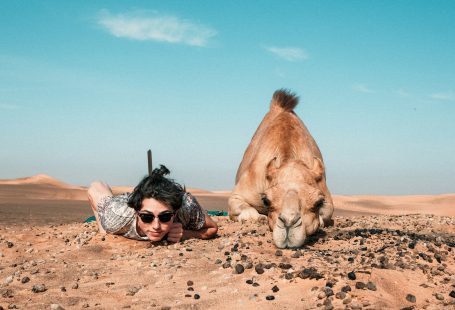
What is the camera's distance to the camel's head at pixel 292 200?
7863 mm

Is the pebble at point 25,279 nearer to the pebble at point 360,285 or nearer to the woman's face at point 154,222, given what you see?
the woman's face at point 154,222

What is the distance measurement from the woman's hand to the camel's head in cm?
141

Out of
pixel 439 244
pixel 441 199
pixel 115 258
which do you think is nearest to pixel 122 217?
pixel 115 258

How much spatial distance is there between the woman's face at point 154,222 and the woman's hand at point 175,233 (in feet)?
0.53

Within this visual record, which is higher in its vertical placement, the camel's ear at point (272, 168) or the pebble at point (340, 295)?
the camel's ear at point (272, 168)

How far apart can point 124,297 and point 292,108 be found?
9099 millimetres

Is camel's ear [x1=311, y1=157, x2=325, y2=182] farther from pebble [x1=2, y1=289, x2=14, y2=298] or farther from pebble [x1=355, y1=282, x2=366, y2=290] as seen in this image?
pebble [x1=2, y1=289, x2=14, y2=298]

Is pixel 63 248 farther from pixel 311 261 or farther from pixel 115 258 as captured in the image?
pixel 311 261

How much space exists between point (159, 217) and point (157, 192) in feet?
1.51

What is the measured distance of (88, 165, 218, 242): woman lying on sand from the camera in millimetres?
7984

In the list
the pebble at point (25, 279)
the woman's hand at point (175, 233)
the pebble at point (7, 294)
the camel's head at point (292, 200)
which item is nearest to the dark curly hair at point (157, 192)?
the woman's hand at point (175, 233)

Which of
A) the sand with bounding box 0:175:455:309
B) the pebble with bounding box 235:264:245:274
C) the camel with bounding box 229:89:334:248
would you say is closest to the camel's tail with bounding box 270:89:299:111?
the camel with bounding box 229:89:334:248

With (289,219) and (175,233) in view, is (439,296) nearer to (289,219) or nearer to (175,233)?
(289,219)

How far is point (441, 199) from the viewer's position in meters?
40.9
